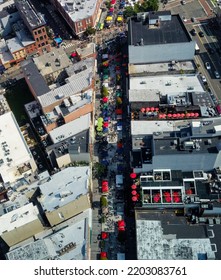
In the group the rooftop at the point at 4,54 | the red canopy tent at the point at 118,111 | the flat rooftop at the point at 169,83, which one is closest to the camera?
the flat rooftop at the point at 169,83

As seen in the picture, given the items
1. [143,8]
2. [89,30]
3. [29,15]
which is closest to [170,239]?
[89,30]

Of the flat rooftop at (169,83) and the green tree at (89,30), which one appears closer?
the flat rooftop at (169,83)

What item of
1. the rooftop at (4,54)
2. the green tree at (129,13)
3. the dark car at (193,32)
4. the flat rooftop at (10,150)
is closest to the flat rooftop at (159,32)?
the dark car at (193,32)

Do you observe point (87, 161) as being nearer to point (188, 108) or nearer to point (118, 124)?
point (118, 124)

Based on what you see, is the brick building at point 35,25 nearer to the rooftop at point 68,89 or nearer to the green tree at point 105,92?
the rooftop at point 68,89

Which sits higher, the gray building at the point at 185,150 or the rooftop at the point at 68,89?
Result: the rooftop at the point at 68,89

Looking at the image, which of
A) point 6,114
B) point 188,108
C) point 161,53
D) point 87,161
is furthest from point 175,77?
point 6,114
